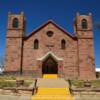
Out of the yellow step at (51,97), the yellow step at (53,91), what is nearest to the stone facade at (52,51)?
the yellow step at (53,91)

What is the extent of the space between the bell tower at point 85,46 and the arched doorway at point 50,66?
4.48 m

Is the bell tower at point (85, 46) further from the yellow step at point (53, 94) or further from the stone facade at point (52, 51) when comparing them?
the yellow step at point (53, 94)

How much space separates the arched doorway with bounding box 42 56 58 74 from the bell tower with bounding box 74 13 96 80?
4.48m

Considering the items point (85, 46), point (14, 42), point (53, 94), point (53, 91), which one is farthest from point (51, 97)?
point (14, 42)

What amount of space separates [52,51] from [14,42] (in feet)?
22.7

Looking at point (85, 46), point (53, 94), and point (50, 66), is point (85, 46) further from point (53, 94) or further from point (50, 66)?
point (53, 94)

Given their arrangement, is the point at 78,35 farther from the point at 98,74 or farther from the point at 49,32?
the point at 98,74

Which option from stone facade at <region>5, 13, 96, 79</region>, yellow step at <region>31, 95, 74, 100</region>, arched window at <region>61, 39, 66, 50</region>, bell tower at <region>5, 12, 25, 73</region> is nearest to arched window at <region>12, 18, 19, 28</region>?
bell tower at <region>5, 12, 25, 73</region>

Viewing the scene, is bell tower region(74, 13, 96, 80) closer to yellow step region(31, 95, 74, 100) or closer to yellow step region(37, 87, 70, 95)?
yellow step region(37, 87, 70, 95)

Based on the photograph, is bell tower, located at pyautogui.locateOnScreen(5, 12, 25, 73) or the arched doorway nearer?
bell tower, located at pyautogui.locateOnScreen(5, 12, 25, 73)

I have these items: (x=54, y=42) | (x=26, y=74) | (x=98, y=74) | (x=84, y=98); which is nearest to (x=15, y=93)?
(x=84, y=98)

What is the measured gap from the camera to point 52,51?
3966 cm

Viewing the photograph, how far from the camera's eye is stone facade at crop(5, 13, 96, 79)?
38719mm

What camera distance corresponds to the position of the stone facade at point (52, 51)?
127 ft
